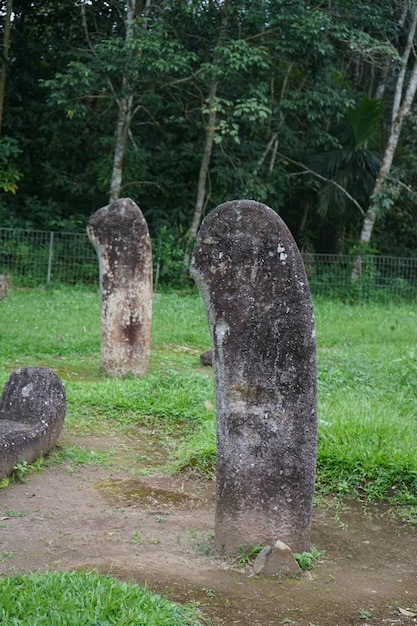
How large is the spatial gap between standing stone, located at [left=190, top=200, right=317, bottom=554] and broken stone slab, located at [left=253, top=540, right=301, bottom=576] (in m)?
0.14

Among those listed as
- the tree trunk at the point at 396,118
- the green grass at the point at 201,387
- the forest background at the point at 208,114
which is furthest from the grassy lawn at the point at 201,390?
the forest background at the point at 208,114

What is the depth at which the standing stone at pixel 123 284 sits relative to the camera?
9.90 metres

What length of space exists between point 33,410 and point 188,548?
2.28 m

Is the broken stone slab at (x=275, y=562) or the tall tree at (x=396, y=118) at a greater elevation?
the tall tree at (x=396, y=118)

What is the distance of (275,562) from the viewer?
15.1 feet

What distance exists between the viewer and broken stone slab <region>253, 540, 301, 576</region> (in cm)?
459

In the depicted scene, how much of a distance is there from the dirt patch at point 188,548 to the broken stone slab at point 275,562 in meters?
0.07

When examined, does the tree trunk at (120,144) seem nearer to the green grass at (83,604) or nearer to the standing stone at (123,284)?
the standing stone at (123,284)

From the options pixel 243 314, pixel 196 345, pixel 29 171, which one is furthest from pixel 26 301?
pixel 243 314

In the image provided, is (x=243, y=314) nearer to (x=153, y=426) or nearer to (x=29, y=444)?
(x=29, y=444)

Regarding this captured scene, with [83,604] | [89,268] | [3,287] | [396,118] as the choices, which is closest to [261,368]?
[83,604]

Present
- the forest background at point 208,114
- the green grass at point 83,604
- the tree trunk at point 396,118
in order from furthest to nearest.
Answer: the tree trunk at point 396,118
the forest background at point 208,114
the green grass at point 83,604

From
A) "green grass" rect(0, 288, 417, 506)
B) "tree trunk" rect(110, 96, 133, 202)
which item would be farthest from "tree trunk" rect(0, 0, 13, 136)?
"green grass" rect(0, 288, 417, 506)

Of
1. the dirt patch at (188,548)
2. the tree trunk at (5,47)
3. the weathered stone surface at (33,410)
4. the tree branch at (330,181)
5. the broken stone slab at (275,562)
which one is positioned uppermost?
the tree trunk at (5,47)
